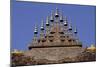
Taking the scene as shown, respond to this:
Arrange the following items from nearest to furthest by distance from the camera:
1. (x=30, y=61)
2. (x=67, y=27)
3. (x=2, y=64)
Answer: (x=2, y=64) < (x=30, y=61) < (x=67, y=27)

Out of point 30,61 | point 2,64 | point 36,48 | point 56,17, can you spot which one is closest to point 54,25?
point 56,17

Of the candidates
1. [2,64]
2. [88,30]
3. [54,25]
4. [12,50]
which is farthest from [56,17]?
[2,64]

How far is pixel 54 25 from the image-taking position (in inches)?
99.1

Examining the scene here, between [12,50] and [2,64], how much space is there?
19cm

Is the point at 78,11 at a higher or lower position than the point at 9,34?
higher

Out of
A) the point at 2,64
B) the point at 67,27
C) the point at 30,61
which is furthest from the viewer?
the point at 67,27

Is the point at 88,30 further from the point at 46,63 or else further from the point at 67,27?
the point at 46,63

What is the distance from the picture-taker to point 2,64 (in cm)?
223

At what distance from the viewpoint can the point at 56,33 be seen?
99.2 inches

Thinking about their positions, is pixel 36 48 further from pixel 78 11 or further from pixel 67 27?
pixel 78 11

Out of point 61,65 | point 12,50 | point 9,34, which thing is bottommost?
point 61,65

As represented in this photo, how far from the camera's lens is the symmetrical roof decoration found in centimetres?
246

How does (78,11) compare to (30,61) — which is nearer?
(30,61)

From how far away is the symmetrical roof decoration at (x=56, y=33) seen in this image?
246 cm
